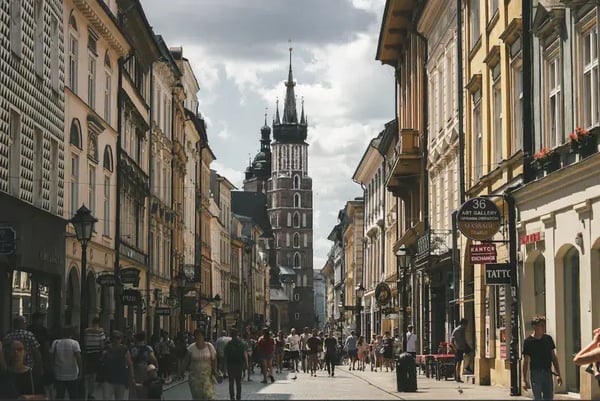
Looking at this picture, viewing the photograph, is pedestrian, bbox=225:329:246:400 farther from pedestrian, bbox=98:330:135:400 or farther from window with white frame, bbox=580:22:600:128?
window with white frame, bbox=580:22:600:128

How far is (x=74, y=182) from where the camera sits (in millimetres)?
34438

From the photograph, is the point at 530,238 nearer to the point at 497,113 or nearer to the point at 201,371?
the point at 497,113

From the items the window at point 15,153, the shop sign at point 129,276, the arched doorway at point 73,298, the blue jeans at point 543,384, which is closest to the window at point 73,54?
the arched doorway at point 73,298

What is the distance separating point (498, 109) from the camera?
100 feet

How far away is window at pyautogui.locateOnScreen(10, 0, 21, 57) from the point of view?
89.4ft

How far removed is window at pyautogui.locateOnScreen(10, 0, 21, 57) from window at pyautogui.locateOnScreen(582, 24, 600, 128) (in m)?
12.0

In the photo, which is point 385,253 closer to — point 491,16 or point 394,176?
point 394,176

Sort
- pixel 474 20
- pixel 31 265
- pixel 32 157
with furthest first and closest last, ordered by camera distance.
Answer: pixel 474 20 < pixel 32 157 < pixel 31 265

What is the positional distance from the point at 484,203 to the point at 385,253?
40877 mm

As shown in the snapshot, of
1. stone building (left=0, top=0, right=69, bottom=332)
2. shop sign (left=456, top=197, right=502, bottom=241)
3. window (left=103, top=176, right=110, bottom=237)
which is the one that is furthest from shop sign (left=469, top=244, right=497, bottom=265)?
window (left=103, top=176, right=110, bottom=237)

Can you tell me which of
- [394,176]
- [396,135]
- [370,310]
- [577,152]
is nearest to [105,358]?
[577,152]

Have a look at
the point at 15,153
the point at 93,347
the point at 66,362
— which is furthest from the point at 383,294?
the point at 66,362

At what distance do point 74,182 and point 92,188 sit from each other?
2.85m

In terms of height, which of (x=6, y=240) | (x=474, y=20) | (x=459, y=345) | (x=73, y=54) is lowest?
(x=459, y=345)
